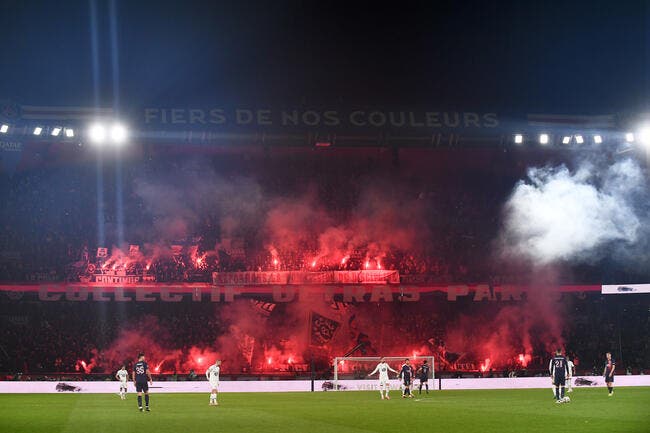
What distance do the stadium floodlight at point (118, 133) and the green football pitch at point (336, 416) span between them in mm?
15877

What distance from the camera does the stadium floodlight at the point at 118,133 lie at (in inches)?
1495

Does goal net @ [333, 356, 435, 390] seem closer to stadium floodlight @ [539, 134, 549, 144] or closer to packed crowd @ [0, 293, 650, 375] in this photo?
packed crowd @ [0, 293, 650, 375]

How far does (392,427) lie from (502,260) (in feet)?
97.5

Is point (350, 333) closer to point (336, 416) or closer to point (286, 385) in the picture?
point (286, 385)

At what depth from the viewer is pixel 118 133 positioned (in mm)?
38156

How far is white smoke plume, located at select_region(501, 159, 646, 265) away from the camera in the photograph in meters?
41.3

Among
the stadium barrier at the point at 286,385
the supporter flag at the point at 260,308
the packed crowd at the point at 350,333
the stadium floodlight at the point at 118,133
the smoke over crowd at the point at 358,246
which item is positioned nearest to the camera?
the stadium barrier at the point at 286,385

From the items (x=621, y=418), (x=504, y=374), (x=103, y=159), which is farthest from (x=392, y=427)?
(x=103, y=159)

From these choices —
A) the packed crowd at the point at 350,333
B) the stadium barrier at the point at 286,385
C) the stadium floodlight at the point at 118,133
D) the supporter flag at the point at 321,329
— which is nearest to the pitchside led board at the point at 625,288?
the packed crowd at the point at 350,333

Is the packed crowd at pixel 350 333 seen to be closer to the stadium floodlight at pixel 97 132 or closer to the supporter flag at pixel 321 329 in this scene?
the supporter flag at pixel 321 329

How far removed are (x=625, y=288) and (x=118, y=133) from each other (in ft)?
103

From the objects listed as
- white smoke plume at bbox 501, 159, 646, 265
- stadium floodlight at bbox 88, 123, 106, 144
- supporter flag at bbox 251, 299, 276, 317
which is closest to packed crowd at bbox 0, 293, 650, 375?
supporter flag at bbox 251, 299, 276, 317

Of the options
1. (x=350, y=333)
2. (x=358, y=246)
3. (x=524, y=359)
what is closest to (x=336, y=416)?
(x=350, y=333)

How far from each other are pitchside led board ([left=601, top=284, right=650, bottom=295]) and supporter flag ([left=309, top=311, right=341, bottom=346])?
1672cm
